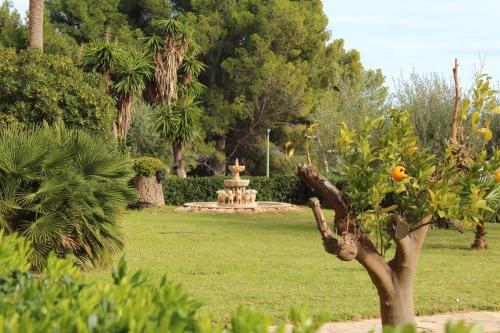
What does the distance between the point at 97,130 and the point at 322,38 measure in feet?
91.2

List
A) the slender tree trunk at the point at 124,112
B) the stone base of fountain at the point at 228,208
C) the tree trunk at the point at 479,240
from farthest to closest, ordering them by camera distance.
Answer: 1. the slender tree trunk at the point at 124,112
2. the stone base of fountain at the point at 228,208
3. the tree trunk at the point at 479,240

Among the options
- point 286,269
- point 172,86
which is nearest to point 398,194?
point 286,269

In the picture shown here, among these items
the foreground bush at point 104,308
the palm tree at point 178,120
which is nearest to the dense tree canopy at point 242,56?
the palm tree at point 178,120

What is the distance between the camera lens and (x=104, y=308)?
2.47 metres


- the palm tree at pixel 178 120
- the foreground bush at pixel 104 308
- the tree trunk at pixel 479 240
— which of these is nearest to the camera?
the foreground bush at pixel 104 308

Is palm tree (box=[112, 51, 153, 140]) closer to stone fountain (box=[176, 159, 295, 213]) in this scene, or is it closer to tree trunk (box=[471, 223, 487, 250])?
stone fountain (box=[176, 159, 295, 213])

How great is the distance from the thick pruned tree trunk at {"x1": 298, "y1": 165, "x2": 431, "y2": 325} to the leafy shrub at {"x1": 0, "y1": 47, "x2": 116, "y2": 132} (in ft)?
38.8

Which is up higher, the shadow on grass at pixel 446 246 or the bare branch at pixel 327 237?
the bare branch at pixel 327 237

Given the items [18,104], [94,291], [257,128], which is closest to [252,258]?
[18,104]

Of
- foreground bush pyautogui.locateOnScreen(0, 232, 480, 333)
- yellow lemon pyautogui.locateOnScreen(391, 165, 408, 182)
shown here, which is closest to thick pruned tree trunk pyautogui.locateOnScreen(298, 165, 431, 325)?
yellow lemon pyautogui.locateOnScreen(391, 165, 408, 182)

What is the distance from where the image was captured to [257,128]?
136 ft

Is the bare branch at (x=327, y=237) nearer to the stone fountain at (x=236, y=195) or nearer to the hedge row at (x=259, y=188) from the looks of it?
the stone fountain at (x=236, y=195)

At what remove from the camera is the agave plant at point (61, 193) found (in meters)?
9.37

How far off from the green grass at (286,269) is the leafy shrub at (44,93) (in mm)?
2994
